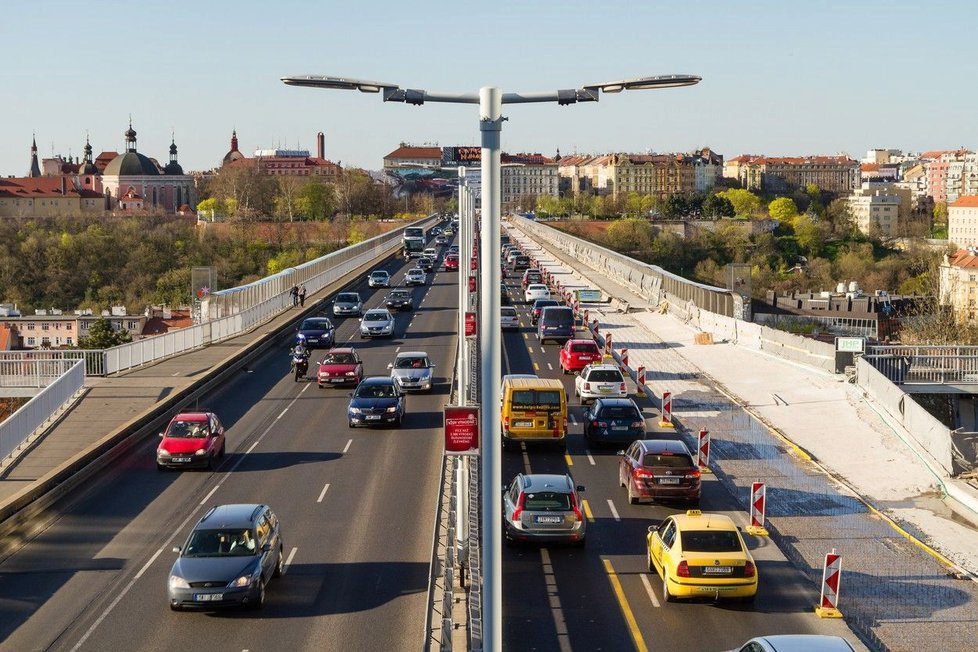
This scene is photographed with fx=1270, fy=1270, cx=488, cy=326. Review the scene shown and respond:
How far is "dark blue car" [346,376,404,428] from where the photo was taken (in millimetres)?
31297

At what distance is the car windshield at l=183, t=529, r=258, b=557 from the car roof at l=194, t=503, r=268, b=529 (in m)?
0.13

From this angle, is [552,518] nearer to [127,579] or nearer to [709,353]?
[127,579]

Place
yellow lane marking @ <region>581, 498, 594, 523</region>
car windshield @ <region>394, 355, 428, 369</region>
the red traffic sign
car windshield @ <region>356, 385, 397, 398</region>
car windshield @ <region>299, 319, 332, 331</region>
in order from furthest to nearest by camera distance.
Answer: car windshield @ <region>299, 319, 332, 331</region>, car windshield @ <region>394, 355, 428, 369</region>, car windshield @ <region>356, 385, 397, 398</region>, yellow lane marking @ <region>581, 498, 594, 523</region>, the red traffic sign

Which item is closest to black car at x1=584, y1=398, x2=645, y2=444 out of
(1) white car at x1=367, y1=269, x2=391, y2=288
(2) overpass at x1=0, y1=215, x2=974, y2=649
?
(2) overpass at x1=0, y1=215, x2=974, y2=649

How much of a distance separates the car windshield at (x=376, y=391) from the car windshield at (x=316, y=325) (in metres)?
16.9

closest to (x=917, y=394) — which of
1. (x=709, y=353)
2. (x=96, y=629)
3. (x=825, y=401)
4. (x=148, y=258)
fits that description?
(x=825, y=401)

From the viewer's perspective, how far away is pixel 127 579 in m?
18.7

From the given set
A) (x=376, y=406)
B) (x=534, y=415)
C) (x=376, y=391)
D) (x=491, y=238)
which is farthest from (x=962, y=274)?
(x=491, y=238)

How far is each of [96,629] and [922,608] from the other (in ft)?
37.5

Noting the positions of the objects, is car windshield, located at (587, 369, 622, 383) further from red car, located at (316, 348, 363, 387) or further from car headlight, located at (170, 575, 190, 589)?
car headlight, located at (170, 575, 190, 589)

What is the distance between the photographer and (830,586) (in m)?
17.6

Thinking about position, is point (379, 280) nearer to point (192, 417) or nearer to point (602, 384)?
point (602, 384)

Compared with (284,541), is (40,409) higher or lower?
higher

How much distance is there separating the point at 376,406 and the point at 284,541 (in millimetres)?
10781
